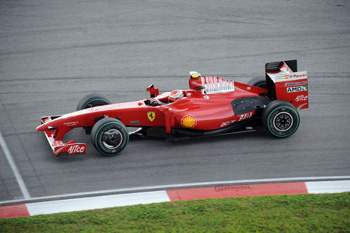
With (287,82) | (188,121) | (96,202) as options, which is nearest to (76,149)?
(96,202)

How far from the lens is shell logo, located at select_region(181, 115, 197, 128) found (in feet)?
35.1

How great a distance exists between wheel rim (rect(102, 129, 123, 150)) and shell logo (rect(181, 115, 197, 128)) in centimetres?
139

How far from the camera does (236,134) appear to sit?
11.5 meters

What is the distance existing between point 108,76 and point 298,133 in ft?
20.9

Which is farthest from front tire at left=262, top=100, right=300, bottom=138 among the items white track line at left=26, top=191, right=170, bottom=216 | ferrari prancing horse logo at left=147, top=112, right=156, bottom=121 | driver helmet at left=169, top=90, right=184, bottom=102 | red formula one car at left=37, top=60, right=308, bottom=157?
white track line at left=26, top=191, right=170, bottom=216

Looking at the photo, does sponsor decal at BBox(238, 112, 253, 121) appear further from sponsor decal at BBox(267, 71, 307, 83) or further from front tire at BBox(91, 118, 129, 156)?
front tire at BBox(91, 118, 129, 156)

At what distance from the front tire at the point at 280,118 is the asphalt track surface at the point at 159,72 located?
258 millimetres

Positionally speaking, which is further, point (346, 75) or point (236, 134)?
point (346, 75)

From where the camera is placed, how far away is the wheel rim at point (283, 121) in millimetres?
10750

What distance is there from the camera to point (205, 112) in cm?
1084

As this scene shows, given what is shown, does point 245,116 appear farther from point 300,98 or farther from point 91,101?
point 91,101

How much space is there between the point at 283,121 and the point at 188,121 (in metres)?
2.07

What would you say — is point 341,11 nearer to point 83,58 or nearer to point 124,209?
point 83,58

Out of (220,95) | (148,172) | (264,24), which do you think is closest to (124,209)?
(148,172)
